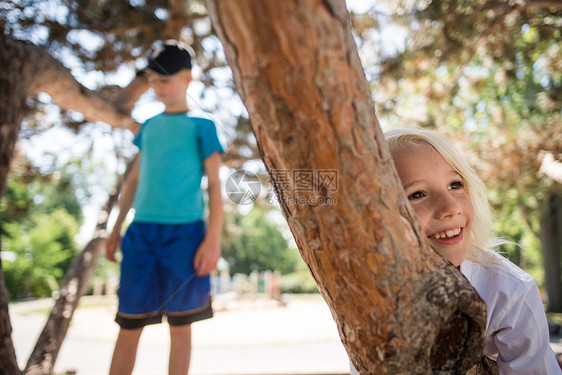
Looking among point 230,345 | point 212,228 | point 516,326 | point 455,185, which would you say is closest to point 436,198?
point 455,185

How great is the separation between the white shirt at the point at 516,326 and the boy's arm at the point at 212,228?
80cm

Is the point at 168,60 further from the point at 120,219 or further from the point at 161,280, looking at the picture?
the point at 161,280

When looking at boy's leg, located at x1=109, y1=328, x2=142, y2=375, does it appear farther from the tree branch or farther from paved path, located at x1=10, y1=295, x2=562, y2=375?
paved path, located at x1=10, y1=295, x2=562, y2=375

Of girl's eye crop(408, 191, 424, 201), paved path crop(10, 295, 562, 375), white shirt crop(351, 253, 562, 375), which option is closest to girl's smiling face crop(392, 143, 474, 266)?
girl's eye crop(408, 191, 424, 201)

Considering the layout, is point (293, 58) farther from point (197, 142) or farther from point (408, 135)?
point (197, 142)

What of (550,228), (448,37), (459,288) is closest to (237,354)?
(448,37)

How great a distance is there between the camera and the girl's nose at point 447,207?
48.5 inches

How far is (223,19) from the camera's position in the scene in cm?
66

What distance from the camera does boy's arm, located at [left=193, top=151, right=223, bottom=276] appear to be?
70.9 inches

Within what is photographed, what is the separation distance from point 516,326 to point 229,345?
6.38 m

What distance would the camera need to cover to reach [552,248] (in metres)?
12.0

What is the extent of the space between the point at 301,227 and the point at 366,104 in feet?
0.92

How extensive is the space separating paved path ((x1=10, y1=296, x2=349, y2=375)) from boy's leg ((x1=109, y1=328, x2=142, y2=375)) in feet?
7.69

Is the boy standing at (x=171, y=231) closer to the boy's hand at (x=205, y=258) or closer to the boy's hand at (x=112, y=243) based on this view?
the boy's hand at (x=205, y=258)
